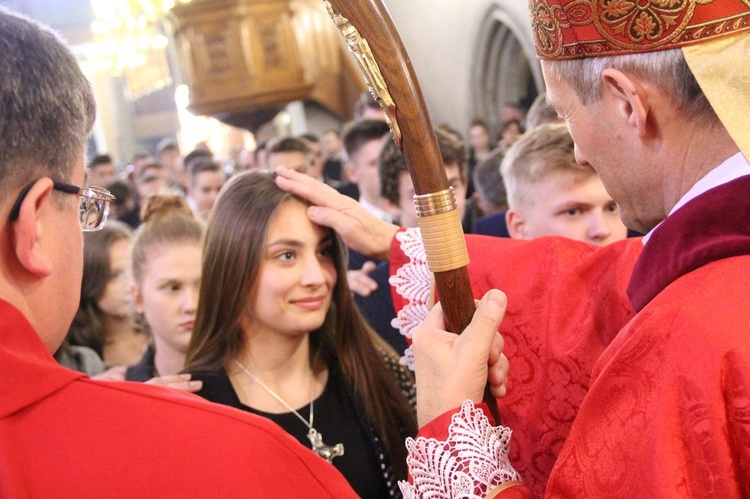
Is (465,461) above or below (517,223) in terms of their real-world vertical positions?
below

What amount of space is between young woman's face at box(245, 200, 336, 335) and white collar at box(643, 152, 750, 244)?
132 cm

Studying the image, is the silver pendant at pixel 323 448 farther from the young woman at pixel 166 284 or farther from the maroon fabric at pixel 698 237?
the maroon fabric at pixel 698 237

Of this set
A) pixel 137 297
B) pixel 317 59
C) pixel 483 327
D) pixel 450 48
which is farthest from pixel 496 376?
pixel 317 59

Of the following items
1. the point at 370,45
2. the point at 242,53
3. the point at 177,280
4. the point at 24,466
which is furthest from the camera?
the point at 242,53

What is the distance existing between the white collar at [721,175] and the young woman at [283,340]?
1.33m

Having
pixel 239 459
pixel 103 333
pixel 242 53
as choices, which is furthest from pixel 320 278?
pixel 242 53

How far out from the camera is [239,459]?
3.76 ft

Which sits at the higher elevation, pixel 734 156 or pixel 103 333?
pixel 734 156

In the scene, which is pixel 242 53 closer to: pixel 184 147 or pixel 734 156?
pixel 734 156

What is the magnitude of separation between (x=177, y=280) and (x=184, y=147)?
73.8ft

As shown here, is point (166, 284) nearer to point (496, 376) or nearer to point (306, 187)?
point (306, 187)

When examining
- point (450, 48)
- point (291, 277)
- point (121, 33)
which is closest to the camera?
point (291, 277)

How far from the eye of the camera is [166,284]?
321cm

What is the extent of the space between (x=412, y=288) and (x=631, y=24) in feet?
3.33
